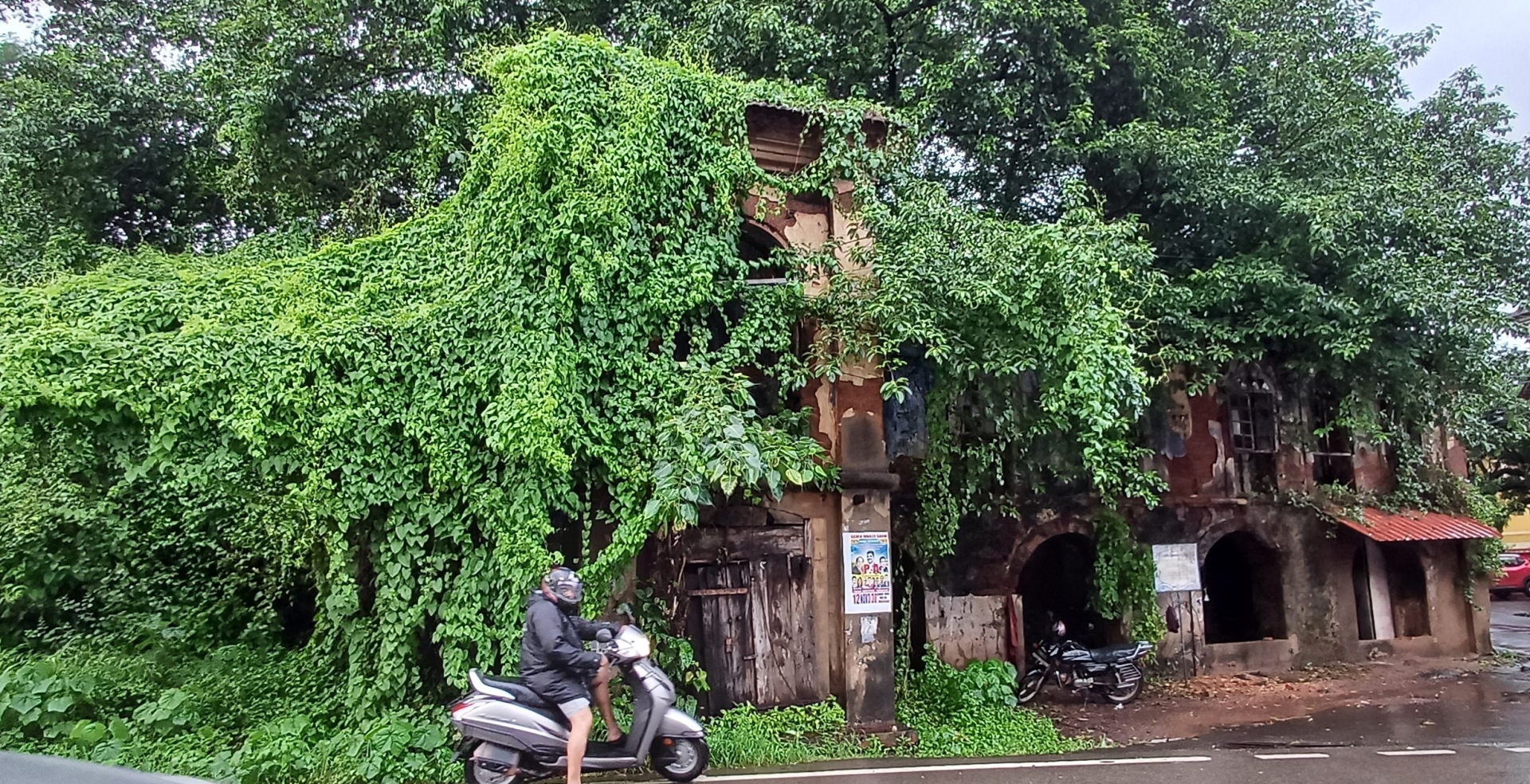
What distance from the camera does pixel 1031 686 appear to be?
11.0 metres

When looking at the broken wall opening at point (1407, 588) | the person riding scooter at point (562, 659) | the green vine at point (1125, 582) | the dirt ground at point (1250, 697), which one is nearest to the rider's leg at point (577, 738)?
the person riding scooter at point (562, 659)

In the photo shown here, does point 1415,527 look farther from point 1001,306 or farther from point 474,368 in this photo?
point 474,368

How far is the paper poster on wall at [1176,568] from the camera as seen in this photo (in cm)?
1348

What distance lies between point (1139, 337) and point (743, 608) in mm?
5686

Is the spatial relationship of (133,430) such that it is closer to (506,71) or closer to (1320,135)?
(506,71)

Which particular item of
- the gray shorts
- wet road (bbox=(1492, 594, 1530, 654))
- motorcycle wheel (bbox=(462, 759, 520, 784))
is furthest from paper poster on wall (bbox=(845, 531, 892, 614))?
wet road (bbox=(1492, 594, 1530, 654))

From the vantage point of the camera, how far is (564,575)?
6.24 m

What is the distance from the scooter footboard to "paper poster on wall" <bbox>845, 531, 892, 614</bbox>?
2640mm

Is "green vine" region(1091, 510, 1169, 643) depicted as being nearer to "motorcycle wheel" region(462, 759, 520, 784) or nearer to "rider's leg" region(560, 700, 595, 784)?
"rider's leg" region(560, 700, 595, 784)

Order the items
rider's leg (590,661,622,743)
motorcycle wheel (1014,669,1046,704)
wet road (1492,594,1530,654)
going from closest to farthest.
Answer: rider's leg (590,661,622,743), motorcycle wheel (1014,669,1046,704), wet road (1492,594,1530,654)

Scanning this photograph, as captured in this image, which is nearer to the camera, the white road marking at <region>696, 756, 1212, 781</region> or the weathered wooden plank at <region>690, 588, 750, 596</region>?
the white road marking at <region>696, 756, 1212, 781</region>

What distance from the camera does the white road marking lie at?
755cm

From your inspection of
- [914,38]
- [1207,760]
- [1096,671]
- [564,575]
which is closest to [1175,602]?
[1096,671]

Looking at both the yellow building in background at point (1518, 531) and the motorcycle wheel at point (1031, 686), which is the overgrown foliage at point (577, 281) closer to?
the motorcycle wheel at point (1031, 686)
